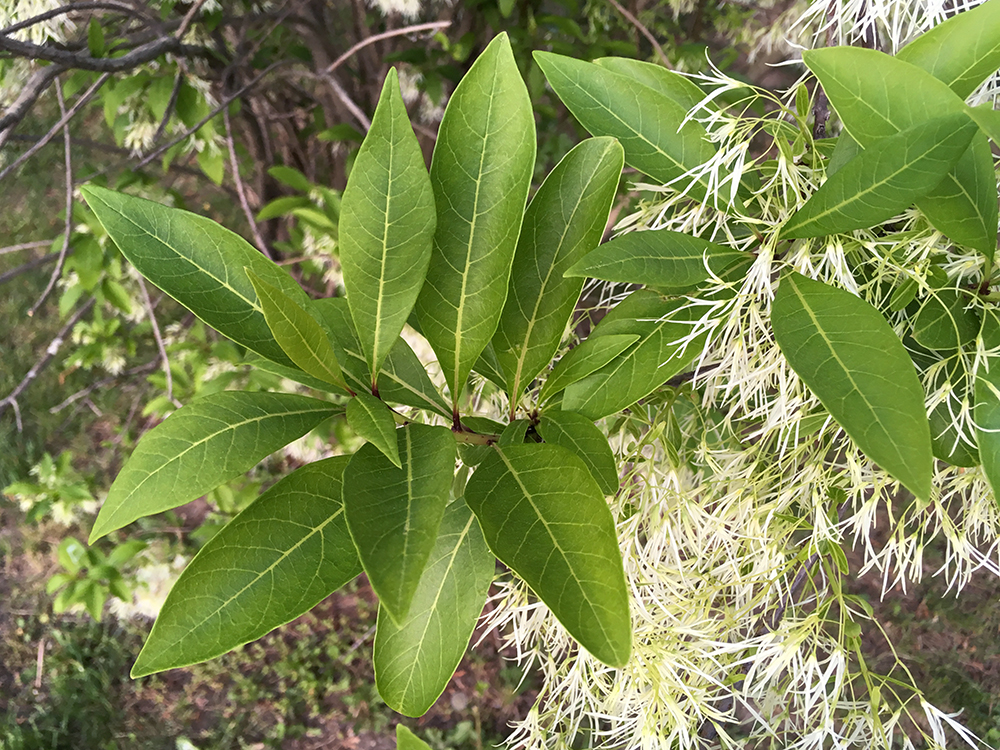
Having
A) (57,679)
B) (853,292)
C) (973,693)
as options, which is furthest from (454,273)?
(57,679)

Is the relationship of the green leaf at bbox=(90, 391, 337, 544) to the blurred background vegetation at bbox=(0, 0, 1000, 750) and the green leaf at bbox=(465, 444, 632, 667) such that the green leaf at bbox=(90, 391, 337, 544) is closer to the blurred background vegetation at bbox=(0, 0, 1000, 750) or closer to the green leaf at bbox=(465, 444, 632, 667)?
the green leaf at bbox=(465, 444, 632, 667)

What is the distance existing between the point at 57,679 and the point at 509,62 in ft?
8.13

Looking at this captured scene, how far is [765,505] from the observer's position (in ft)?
1.71

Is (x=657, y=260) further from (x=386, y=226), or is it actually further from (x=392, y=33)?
(x=392, y=33)

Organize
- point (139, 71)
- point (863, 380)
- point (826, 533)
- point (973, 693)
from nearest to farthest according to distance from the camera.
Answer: point (863, 380)
point (826, 533)
point (139, 71)
point (973, 693)

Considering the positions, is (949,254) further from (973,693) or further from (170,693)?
(170,693)

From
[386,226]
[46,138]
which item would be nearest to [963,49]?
[386,226]

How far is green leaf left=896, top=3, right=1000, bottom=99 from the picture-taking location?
0.41 metres

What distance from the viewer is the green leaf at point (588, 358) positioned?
0.47 meters

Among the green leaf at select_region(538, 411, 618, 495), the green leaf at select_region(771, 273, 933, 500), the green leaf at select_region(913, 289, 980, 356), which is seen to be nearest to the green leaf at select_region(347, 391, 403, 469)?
the green leaf at select_region(538, 411, 618, 495)

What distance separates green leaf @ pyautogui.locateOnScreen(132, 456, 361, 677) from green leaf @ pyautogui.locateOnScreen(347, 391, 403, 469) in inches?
2.5

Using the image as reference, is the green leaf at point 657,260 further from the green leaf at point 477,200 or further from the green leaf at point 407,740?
the green leaf at point 407,740

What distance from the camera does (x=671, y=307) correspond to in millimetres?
506

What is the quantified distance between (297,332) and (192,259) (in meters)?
0.13
